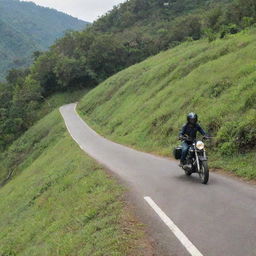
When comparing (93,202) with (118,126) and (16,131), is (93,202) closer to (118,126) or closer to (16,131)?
(118,126)

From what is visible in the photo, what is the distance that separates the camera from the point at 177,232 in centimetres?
741

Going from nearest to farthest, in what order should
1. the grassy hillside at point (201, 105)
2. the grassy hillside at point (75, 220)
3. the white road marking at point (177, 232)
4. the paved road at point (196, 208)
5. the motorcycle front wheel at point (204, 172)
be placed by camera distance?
the white road marking at point (177, 232)
the paved road at point (196, 208)
the grassy hillside at point (75, 220)
the motorcycle front wheel at point (204, 172)
the grassy hillside at point (201, 105)

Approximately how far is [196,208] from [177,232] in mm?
1532

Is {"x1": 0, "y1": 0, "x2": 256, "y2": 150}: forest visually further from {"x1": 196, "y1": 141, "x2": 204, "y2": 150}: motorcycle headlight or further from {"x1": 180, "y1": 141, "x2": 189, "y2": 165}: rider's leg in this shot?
{"x1": 196, "y1": 141, "x2": 204, "y2": 150}: motorcycle headlight

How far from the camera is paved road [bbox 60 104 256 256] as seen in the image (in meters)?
6.70

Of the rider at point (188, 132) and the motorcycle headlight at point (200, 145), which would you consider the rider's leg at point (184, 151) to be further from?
the motorcycle headlight at point (200, 145)

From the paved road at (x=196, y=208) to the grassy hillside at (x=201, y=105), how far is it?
73.1 inches

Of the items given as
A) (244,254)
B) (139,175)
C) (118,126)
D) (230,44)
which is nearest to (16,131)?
(118,126)

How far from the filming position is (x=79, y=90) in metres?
79.4

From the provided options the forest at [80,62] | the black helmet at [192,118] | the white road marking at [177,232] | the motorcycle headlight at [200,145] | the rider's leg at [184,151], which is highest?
the forest at [80,62]

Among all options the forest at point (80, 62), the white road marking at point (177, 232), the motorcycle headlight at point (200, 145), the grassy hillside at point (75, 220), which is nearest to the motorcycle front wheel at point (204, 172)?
the motorcycle headlight at point (200, 145)

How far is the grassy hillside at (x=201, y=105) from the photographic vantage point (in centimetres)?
1473

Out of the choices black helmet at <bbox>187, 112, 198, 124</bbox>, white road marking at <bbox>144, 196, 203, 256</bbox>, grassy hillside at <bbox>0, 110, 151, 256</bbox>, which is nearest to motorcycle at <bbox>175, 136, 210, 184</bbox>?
black helmet at <bbox>187, 112, 198, 124</bbox>

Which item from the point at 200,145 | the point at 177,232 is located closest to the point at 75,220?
the point at 177,232
